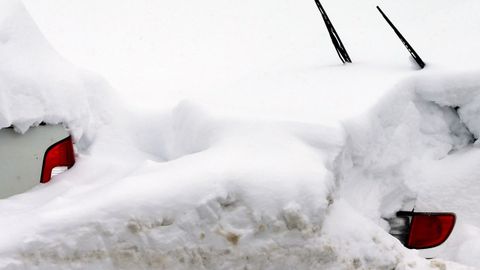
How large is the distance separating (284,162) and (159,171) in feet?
1.81

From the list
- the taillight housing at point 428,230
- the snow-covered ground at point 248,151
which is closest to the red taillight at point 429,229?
the taillight housing at point 428,230


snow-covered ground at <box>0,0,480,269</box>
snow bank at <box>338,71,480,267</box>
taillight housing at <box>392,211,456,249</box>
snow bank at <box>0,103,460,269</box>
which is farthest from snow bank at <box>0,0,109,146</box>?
taillight housing at <box>392,211,456,249</box>

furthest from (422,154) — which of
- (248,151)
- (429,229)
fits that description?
(248,151)

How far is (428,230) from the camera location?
3018mm

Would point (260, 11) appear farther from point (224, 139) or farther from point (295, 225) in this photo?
point (295, 225)

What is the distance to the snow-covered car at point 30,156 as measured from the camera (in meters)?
2.72

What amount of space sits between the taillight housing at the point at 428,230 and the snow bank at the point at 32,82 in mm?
1815

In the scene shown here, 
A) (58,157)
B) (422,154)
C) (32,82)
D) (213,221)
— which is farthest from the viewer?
(422,154)

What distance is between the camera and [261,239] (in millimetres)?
2510

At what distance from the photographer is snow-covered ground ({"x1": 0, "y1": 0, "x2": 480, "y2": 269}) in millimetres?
2422

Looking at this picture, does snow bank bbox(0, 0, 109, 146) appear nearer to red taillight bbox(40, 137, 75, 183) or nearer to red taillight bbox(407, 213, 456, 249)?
red taillight bbox(40, 137, 75, 183)

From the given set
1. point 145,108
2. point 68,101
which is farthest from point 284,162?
point 145,108

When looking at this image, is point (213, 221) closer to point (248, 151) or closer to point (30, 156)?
point (248, 151)

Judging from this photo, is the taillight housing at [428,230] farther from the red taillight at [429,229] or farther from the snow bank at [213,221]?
the snow bank at [213,221]
